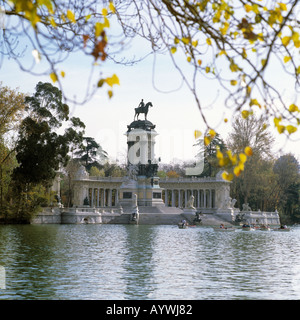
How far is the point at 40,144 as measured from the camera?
49.7m

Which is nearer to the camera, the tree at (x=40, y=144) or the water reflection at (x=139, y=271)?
the water reflection at (x=139, y=271)

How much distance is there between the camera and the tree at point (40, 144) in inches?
1912

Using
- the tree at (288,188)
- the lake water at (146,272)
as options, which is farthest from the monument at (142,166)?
the lake water at (146,272)

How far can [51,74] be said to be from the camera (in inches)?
246

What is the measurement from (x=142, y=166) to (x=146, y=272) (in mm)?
56356

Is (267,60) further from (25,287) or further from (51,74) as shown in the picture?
(25,287)

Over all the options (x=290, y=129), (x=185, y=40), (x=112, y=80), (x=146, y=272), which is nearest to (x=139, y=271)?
(x=146, y=272)

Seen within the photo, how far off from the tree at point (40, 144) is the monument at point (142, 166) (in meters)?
19.0

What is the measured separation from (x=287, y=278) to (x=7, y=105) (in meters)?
32.8

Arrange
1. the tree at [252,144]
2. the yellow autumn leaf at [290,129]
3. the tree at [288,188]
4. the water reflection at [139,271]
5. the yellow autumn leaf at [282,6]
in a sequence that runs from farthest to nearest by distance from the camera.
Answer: the tree at [288,188], the tree at [252,144], the water reflection at [139,271], the yellow autumn leaf at [282,6], the yellow autumn leaf at [290,129]

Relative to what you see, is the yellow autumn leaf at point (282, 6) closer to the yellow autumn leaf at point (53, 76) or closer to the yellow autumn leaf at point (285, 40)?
the yellow autumn leaf at point (285, 40)

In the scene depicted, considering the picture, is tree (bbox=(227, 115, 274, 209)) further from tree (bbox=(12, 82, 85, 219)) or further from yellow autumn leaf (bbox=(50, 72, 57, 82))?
yellow autumn leaf (bbox=(50, 72, 57, 82))

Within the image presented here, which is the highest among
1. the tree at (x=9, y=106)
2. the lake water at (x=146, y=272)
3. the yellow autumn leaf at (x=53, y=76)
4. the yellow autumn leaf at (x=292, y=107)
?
the tree at (x=9, y=106)

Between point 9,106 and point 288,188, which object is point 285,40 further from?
point 288,188
